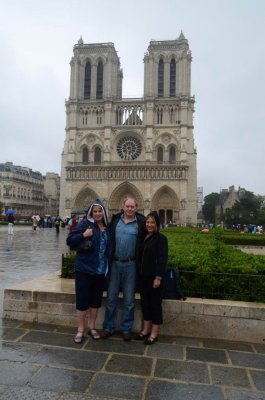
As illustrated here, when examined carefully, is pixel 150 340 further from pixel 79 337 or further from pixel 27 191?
pixel 27 191

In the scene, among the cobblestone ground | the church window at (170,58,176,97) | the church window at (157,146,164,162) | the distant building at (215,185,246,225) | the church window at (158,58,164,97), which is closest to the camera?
the cobblestone ground

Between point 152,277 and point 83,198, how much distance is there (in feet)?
178

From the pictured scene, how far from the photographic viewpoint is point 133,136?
5803 centimetres

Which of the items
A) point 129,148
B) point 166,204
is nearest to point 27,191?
point 129,148

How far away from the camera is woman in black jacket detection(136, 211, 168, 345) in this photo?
4715mm

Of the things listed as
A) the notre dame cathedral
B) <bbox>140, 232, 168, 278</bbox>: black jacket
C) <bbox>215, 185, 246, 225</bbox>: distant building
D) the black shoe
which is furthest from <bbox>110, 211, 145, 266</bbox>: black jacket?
<bbox>215, 185, 246, 225</bbox>: distant building

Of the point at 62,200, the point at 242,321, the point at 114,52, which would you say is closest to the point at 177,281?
the point at 242,321

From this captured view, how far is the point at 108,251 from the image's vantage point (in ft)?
16.2

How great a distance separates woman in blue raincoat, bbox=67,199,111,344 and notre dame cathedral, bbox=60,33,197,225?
4947 cm

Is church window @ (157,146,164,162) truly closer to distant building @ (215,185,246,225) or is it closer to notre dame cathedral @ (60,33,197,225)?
notre dame cathedral @ (60,33,197,225)

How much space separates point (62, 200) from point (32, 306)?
53.6 meters

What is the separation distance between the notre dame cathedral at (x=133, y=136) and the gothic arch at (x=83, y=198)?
0.53 ft

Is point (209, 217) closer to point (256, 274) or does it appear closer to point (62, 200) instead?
point (62, 200)

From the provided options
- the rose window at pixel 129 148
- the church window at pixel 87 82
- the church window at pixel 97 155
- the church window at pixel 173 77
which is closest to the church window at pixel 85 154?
the church window at pixel 97 155
